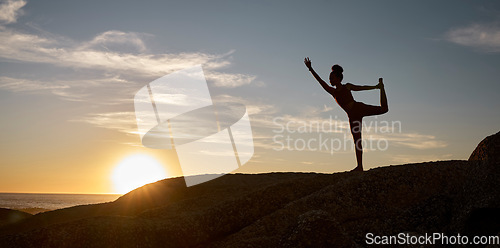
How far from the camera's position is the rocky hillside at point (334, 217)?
5879 millimetres

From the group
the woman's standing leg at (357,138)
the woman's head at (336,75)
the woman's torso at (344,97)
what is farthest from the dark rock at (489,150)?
the woman's head at (336,75)

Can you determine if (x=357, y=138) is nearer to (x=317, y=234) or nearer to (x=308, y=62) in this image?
(x=308, y=62)

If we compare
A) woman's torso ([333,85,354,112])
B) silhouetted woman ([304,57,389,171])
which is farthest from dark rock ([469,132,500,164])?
woman's torso ([333,85,354,112])

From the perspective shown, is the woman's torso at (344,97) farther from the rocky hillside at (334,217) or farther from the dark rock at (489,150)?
the dark rock at (489,150)

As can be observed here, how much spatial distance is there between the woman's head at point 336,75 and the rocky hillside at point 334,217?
3.04 m

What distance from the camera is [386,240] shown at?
19.3 feet

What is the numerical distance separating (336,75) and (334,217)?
15.7 feet

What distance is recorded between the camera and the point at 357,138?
1016cm

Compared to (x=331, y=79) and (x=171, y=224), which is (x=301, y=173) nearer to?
(x=331, y=79)

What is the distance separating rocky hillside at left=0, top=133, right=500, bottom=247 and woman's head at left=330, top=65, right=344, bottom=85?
3.04m

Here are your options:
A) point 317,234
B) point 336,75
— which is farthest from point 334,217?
point 336,75

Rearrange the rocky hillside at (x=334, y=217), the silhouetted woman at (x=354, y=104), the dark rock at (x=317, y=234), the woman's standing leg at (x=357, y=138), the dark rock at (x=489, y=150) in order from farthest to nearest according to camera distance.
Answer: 1. the silhouetted woman at (x=354, y=104)
2. the woman's standing leg at (x=357, y=138)
3. the dark rock at (x=489, y=150)
4. the rocky hillside at (x=334, y=217)
5. the dark rock at (x=317, y=234)

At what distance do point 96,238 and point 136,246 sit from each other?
0.69 metres

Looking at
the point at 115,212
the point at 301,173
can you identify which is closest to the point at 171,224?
the point at 115,212
